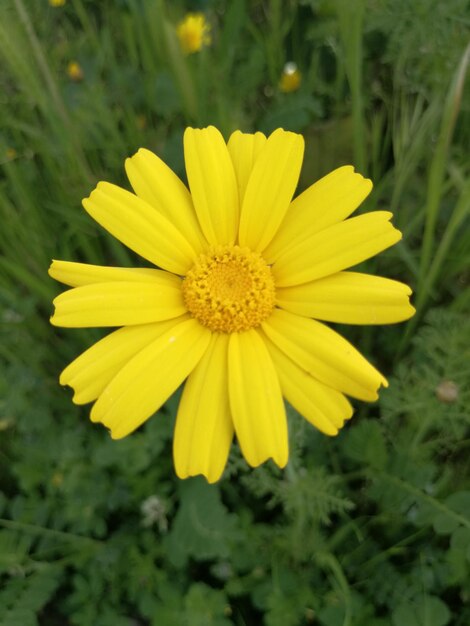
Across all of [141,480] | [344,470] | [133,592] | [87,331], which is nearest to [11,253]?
[87,331]

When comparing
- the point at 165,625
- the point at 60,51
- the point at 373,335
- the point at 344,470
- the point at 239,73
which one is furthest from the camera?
the point at 60,51

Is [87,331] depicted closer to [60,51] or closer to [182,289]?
[182,289]

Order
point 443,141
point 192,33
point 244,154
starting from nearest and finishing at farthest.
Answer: point 244,154 → point 443,141 → point 192,33

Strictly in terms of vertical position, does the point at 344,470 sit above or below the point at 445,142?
below

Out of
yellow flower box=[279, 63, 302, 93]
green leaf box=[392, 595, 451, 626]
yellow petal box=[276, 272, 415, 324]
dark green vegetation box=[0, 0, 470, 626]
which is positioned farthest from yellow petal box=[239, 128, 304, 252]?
yellow flower box=[279, 63, 302, 93]

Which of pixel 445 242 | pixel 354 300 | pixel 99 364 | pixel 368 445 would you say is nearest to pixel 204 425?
pixel 99 364

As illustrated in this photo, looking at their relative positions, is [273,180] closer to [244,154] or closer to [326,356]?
[244,154]

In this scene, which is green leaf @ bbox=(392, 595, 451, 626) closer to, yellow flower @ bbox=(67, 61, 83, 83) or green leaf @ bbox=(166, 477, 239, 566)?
green leaf @ bbox=(166, 477, 239, 566)
